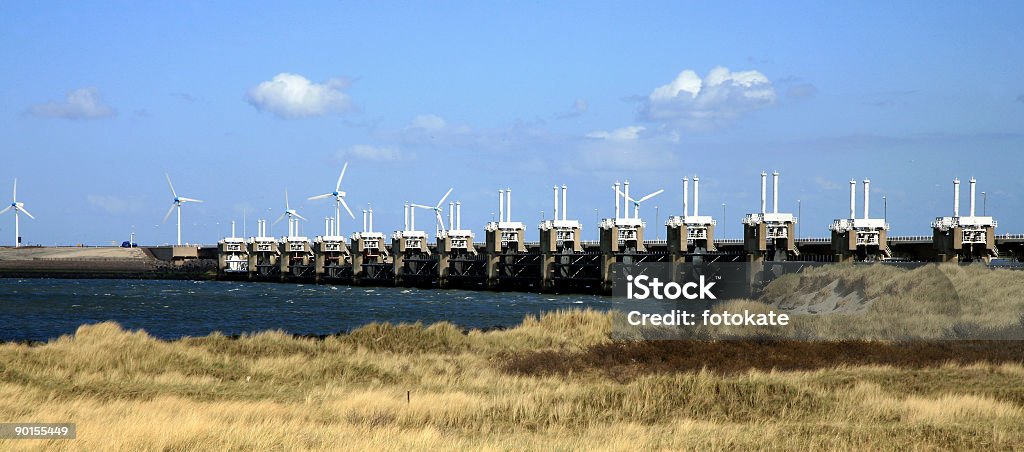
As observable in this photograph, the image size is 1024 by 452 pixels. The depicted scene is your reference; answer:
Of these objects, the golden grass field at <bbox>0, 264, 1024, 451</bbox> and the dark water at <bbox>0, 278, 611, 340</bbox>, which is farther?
the dark water at <bbox>0, 278, 611, 340</bbox>

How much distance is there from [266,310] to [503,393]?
2570 inches

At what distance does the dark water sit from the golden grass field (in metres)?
26.1

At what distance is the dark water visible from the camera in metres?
69.8

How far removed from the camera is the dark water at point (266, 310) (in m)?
69.8

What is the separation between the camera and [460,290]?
440ft

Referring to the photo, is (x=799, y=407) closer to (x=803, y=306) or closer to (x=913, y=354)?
(x=913, y=354)

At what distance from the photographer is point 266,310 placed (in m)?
91.2

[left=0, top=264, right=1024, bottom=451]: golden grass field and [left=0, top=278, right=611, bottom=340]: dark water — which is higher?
[left=0, top=264, right=1024, bottom=451]: golden grass field

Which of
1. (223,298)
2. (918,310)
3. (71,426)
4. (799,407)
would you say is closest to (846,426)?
(799,407)

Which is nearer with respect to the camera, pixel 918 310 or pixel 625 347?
pixel 625 347

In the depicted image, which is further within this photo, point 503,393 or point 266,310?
point 266,310

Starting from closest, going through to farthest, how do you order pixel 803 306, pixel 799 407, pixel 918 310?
pixel 799 407, pixel 918 310, pixel 803 306

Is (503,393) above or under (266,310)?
above

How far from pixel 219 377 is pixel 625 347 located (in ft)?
52.4
